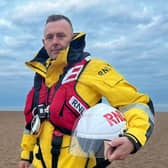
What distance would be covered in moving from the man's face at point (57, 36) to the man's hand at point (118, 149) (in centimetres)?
140

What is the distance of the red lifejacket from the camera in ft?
10.3

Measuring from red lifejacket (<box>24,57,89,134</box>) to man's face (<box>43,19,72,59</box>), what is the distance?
287 millimetres

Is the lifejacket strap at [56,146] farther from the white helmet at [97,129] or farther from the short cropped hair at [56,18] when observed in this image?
the short cropped hair at [56,18]

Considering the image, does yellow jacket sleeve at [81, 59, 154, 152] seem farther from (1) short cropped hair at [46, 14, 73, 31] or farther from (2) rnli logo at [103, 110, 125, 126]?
(1) short cropped hair at [46, 14, 73, 31]

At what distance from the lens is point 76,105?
124 inches

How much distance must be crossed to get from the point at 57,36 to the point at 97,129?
1.31 m

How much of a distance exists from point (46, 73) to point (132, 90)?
959 mm

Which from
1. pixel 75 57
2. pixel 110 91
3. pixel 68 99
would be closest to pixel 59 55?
pixel 75 57

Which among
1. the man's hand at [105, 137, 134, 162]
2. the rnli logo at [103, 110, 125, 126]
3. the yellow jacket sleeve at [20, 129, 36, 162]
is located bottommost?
the yellow jacket sleeve at [20, 129, 36, 162]

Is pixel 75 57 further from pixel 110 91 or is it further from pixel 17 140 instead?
pixel 17 140

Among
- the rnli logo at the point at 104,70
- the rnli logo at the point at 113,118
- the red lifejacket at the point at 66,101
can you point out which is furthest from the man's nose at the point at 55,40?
the rnli logo at the point at 113,118

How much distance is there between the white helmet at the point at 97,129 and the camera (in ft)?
8.13

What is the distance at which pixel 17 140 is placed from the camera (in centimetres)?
2294

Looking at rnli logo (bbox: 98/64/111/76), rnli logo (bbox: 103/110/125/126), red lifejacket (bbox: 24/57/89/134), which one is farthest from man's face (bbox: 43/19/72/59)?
rnli logo (bbox: 103/110/125/126)
